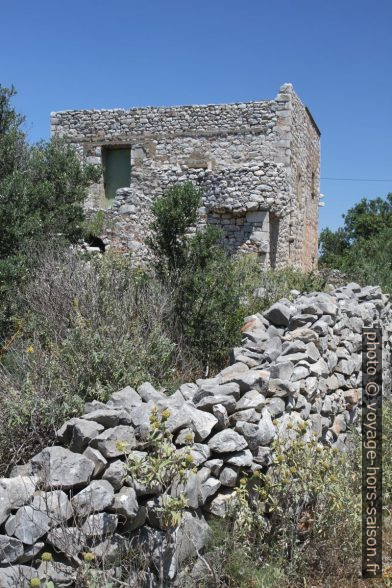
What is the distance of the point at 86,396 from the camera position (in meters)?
4.66

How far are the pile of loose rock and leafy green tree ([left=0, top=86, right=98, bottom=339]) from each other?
9.92 feet

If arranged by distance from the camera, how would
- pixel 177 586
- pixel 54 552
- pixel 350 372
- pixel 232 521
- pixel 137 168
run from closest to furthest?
pixel 54 552, pixel 177 586, pixel 232 521, pixel 350 372, pixel 137 168

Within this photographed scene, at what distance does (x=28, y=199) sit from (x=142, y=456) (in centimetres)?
551

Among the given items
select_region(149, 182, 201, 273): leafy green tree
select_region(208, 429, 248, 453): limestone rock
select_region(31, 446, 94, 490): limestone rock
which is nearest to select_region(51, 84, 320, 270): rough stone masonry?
select_region(149, 182, 201, 273): leafy green tree

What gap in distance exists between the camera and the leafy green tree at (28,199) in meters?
7.01

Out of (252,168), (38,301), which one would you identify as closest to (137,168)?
(252,168)

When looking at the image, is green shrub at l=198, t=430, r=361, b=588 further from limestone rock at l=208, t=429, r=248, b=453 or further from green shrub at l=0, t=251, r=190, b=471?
green shrub at l=0, t=251, r=190, b=471

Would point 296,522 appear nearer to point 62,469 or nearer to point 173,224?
point 62,469

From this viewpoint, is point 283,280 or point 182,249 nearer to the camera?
point 182,249

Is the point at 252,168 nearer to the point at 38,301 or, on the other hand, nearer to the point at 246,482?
the point at 38,301

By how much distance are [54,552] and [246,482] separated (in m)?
1.28

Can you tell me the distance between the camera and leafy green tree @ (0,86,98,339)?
7012 mm

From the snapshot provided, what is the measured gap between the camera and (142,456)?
3367 mm

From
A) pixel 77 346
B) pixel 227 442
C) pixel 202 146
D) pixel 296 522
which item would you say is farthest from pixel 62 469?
pixel 202 146
